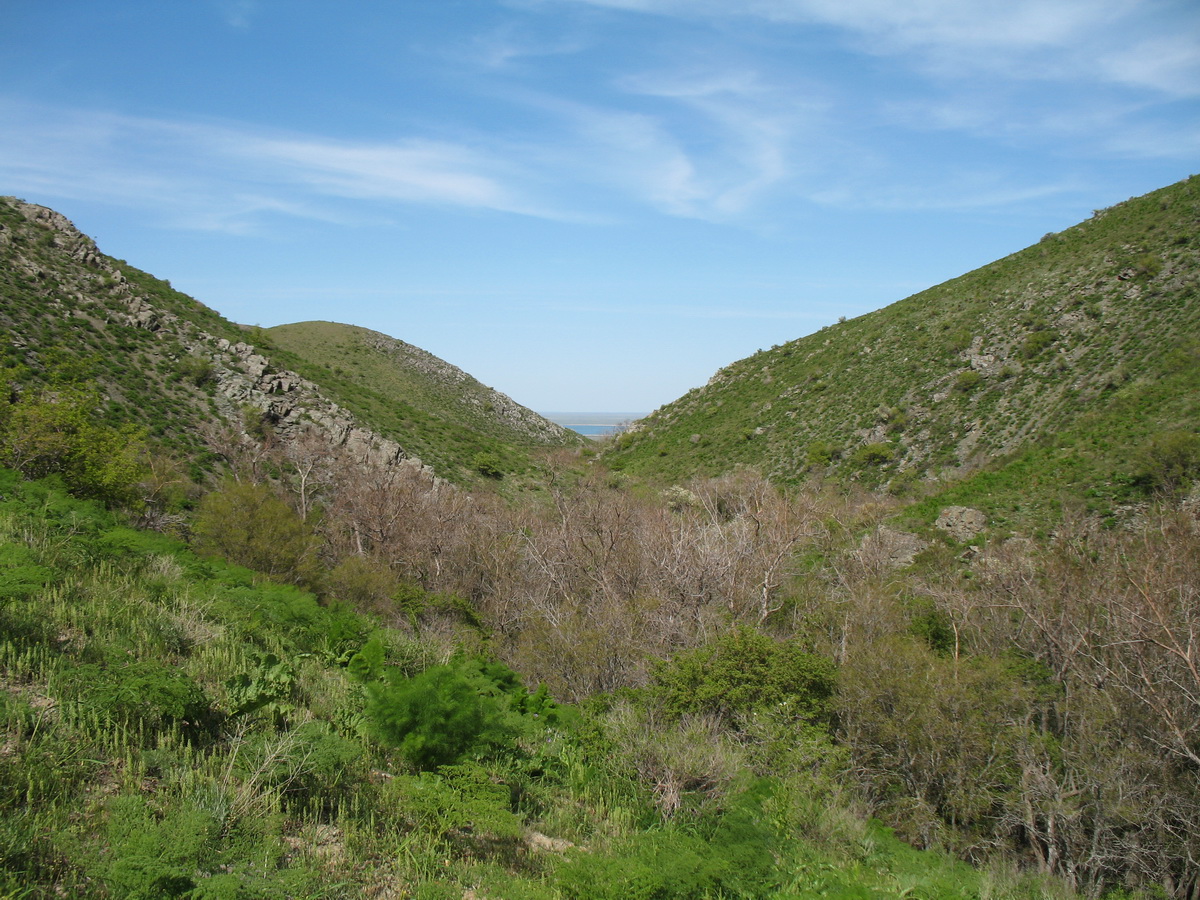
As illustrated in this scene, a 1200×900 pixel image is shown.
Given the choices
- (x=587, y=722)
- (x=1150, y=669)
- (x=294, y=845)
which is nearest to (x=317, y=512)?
Answer: (x=587, y=722)

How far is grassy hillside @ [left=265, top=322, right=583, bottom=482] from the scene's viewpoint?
47.3 m

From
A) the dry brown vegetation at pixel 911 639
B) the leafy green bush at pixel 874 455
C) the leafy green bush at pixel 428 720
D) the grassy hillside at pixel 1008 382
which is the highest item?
the grassy hillside at pixel 1008 382

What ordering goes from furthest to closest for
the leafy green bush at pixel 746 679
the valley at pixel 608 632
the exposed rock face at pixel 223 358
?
1. the exposed rock face at pixel 223 358
2. the leafy green bush at pixel 746 679
3. the valley at pixel 608 632

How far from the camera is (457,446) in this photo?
4975cm

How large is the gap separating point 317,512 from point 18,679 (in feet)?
83.0

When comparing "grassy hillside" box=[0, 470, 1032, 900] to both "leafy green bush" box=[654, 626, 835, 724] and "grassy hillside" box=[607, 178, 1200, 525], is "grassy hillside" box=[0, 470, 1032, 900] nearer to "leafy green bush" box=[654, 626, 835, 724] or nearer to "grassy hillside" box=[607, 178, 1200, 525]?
"leafy green bush" box=[654, 626, 835, 724]

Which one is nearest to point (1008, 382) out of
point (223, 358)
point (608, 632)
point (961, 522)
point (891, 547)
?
point (961, 522)

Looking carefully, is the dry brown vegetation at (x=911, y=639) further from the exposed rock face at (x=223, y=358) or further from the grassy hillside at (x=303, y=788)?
the exposed rock face at (x=223, y=358)

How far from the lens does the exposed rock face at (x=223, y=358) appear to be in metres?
35.5

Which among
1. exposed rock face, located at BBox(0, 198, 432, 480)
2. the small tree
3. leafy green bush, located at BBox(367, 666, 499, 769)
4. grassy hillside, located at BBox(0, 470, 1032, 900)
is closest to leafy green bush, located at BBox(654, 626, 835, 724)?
grassy hillside, located at BBox(0, 470, 1032, 900)

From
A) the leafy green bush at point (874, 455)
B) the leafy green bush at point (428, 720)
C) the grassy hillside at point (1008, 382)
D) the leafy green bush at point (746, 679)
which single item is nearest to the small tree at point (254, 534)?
the leafy green bush at point (746, 679)

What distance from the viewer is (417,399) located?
2822 inches

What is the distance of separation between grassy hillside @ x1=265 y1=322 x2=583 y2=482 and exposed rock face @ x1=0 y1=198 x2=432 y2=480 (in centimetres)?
433

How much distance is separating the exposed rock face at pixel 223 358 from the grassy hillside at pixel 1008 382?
75.5 ft
